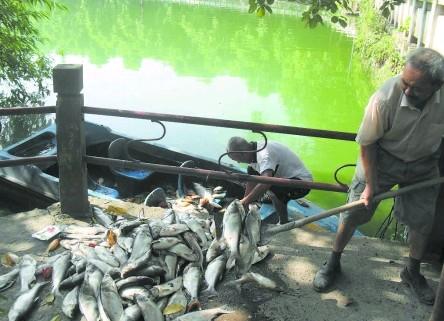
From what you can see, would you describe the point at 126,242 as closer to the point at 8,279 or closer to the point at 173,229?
the point at 173,229

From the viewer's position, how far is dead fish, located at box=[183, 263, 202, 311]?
302cm

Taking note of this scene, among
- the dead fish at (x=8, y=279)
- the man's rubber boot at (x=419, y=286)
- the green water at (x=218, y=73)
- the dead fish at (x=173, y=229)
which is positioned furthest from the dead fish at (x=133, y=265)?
the green water at (x=218, y=73)

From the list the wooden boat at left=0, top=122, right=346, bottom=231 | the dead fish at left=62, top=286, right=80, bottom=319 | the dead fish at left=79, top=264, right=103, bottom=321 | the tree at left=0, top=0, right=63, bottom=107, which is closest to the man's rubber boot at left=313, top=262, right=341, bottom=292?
the dead fish at left=79, top=264, right=103, bottom=321

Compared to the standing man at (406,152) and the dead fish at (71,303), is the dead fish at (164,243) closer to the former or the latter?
the dead fish at (71,303)

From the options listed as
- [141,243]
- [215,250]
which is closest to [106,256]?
[141,243]

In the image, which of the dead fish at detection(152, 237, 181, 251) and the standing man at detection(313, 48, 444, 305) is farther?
the dead fish at detection(152, 237, 181, 251)

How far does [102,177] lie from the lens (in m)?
7.13

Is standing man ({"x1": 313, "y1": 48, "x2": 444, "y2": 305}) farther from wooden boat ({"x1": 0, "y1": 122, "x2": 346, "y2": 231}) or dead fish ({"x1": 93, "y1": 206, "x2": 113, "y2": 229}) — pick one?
wooden boat ({"x1": 0, "y1": 122, "x2": 346, "y2": 231})

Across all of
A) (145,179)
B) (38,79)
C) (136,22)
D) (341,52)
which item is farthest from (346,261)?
(136,22)

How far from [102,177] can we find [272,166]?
3.44m

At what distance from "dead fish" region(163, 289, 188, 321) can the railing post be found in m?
1.47

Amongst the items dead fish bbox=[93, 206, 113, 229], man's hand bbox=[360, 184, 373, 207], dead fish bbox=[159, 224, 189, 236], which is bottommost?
dead fish bbox=[93, 206, 113, 229]

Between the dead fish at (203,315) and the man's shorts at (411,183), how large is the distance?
3.80ft

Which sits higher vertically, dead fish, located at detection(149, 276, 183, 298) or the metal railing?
the metal railing
